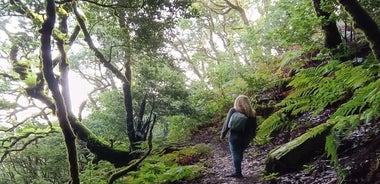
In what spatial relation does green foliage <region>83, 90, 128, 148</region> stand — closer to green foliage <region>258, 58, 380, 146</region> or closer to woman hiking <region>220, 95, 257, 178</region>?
woman hiking <region>220, 95, 257, 178</region>

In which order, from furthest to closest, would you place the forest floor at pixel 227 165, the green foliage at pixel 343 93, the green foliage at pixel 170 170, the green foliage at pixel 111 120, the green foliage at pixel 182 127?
1. the green foliage at pixel 111 120
2. the green foliage at pixel 182 127
3. the green foliage at pixel 170 170
4. the forest floor at pixel 227 165
5. the green foliage at pixel 343 93

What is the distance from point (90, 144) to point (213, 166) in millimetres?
4332

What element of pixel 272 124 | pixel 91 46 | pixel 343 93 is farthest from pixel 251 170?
pixel 91 46

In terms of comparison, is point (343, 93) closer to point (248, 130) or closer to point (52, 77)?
point (248, 130)

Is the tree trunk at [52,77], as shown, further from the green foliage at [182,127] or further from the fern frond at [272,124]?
the green foliage at [182,127]

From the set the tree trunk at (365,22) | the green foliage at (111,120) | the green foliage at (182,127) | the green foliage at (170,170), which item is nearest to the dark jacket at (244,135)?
the green foliage at (170,170)

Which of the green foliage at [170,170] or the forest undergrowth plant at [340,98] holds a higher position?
the forest undergrowth plant at [340,98]

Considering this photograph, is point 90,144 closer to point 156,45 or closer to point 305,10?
point 156,45

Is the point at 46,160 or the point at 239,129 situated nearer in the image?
the point at 239,129

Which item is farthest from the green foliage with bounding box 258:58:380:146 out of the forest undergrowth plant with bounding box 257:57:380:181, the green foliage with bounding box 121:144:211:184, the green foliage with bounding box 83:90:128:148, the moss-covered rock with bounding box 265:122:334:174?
the green foliage with bounding box 83:90:128:148

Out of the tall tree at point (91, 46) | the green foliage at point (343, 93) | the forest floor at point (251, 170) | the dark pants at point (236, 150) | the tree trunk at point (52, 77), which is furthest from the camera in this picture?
the tall tree at point (91, 46)

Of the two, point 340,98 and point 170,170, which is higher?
point 340,98

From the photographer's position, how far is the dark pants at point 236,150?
6.72 metres

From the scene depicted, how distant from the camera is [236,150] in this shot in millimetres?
6742
